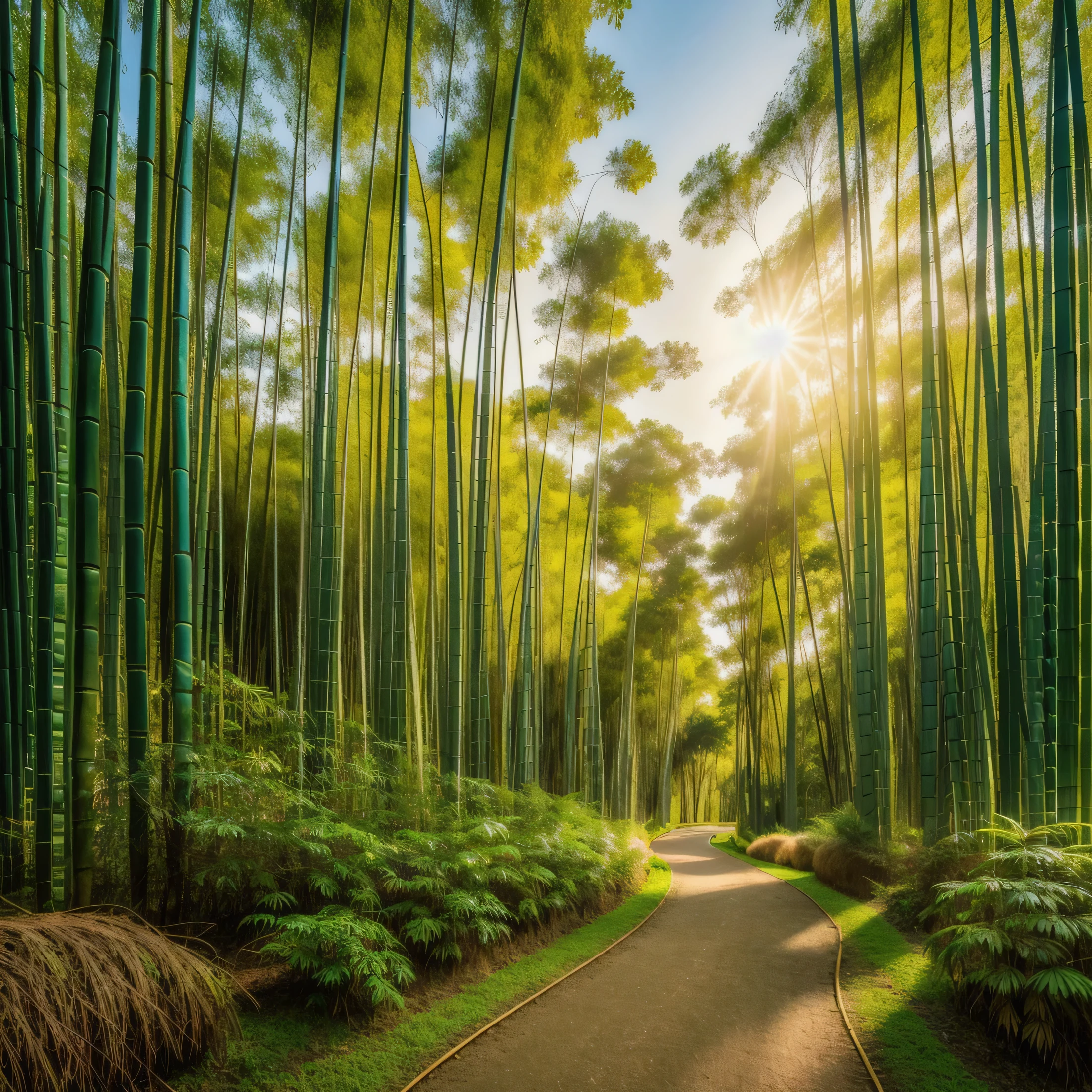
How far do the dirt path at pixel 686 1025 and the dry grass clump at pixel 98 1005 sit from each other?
0.89 metres

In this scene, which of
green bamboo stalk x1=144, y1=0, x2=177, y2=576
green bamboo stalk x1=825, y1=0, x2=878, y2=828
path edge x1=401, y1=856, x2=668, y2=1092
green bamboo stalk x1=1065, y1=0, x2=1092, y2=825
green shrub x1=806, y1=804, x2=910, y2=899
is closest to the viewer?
path edge x1=401, y1=856, x2=668, y2=1092

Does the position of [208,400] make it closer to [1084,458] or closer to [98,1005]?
[98,1005]

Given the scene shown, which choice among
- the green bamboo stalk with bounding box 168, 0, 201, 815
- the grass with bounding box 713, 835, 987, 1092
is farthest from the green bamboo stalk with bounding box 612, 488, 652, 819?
the green bamboo stalk with bounding box 168, 0, 201, 815

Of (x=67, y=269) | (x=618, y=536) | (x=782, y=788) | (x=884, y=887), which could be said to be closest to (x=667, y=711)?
(x=782, y=788)

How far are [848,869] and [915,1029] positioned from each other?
3462 millimetres

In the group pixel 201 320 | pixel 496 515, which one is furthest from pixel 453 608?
pixel 201 320

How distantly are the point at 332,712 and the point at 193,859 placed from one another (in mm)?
1314

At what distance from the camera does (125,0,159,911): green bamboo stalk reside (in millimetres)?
2404

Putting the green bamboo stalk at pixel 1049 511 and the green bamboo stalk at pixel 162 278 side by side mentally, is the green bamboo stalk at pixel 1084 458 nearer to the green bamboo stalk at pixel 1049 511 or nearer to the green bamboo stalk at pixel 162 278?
the green bamboo stalk at pixel 1049 511

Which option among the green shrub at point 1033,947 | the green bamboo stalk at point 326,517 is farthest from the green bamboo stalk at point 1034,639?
the green bamboo stalk at point 326,517

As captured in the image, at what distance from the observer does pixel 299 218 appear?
17.8 ft

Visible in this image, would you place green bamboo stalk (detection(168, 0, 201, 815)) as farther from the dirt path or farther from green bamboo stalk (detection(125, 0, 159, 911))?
the dirt path

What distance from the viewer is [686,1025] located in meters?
2.88

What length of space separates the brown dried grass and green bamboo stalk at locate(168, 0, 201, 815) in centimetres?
520
